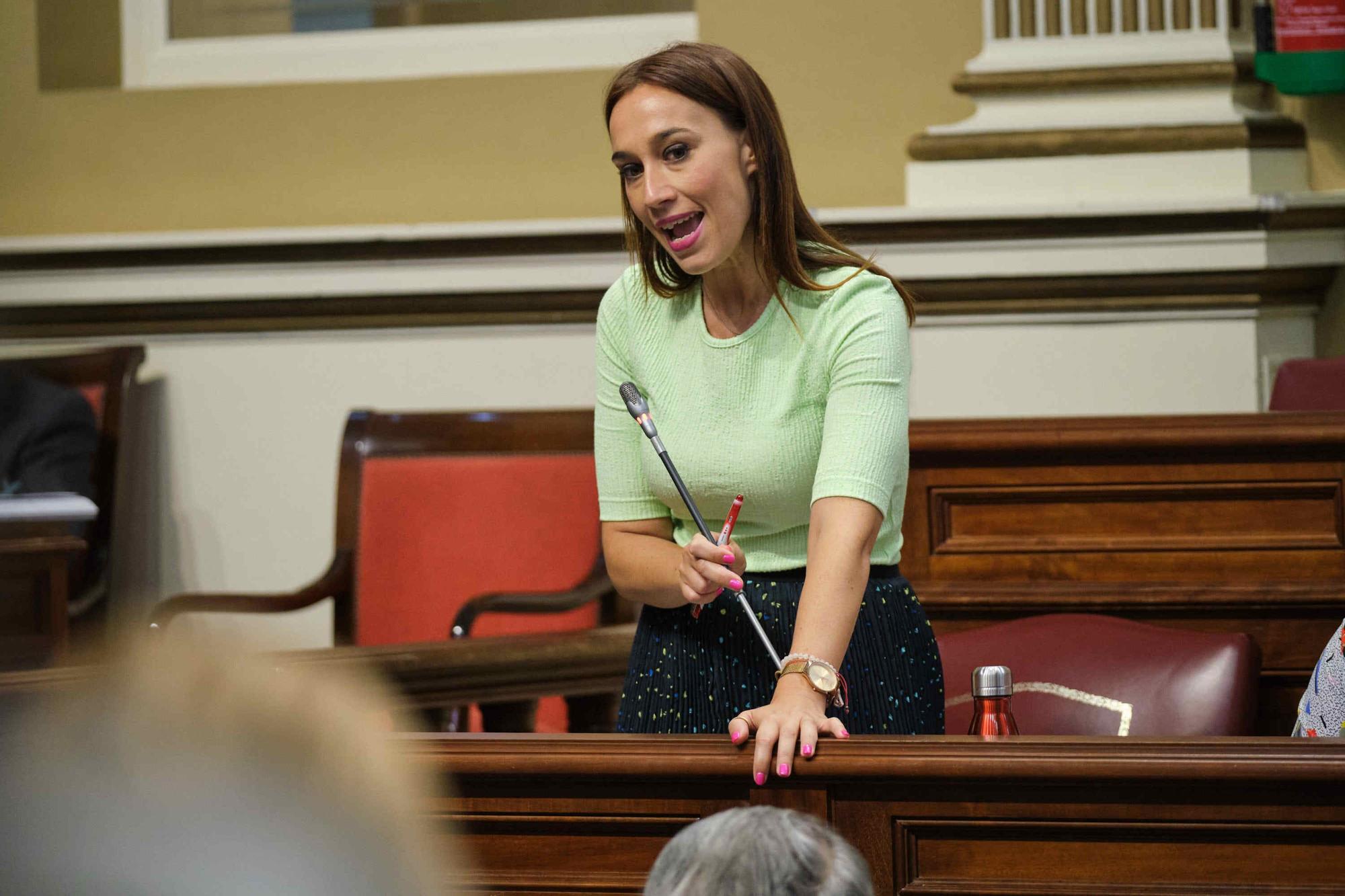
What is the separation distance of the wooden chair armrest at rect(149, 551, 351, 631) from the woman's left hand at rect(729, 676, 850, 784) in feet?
5.08

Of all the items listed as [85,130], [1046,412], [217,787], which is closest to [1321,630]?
[1046,412]

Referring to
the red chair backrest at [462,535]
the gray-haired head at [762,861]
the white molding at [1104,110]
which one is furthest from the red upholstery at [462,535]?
the gray-haired head at [762,861]

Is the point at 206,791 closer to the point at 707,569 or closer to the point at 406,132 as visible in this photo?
the point at 707,569

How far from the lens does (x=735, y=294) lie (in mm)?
1643

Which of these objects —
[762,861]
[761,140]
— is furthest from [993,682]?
[762,861]

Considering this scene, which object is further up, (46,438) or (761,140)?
(761,140)

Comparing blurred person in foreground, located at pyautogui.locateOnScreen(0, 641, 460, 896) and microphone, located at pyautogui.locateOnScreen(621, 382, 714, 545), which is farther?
microphone, located at pyautogui.locateOnScreen(621, 382, 714, 545)

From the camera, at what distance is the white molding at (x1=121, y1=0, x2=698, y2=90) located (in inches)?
132

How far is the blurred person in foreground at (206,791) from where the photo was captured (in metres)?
0.37

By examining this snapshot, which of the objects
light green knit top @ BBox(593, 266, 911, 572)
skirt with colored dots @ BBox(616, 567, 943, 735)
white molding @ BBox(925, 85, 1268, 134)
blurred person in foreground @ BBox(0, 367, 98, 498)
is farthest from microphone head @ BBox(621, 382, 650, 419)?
blurred person in foreground @ BBox(0, 367, 98, 498)

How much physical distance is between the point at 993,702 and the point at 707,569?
27 centimetres

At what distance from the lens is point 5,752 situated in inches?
16.1

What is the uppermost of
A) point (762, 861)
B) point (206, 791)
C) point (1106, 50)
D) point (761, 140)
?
point (1106, 50)

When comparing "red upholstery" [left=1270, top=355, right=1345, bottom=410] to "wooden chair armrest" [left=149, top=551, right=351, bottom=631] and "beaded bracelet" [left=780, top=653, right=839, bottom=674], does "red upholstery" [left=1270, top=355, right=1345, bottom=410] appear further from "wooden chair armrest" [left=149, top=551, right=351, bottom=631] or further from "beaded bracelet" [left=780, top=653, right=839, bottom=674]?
"wooden chair armrest" [left=149, top=551, right=351, bottom=631]
